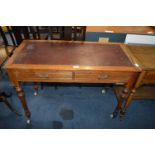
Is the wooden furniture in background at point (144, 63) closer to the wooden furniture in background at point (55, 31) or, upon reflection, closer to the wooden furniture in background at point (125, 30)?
the wooden furniture in background at point (125, 30)

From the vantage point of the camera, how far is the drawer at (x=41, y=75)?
99 centimetres

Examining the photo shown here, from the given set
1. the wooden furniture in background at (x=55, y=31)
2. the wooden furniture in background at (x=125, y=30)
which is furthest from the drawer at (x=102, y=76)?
the wooden furniture in background at (x=125, y=30)

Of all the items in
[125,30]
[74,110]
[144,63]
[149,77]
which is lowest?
[74,110]

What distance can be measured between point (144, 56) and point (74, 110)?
1.11m

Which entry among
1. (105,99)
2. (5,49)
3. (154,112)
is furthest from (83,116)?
(5,49)

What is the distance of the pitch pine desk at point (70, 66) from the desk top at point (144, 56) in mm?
127

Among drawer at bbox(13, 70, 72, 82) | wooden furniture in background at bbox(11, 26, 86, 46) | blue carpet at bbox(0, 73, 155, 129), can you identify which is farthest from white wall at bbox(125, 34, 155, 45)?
drawer at bbox(13, 70, 72, 82)

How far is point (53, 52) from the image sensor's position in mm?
1160

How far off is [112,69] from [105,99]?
36.8 inches

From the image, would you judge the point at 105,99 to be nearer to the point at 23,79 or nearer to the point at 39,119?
the point at 39,119

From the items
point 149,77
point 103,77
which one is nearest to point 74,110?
point 103,77

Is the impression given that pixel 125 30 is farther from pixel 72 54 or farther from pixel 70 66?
pixel 70 66

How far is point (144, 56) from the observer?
1234 mm
